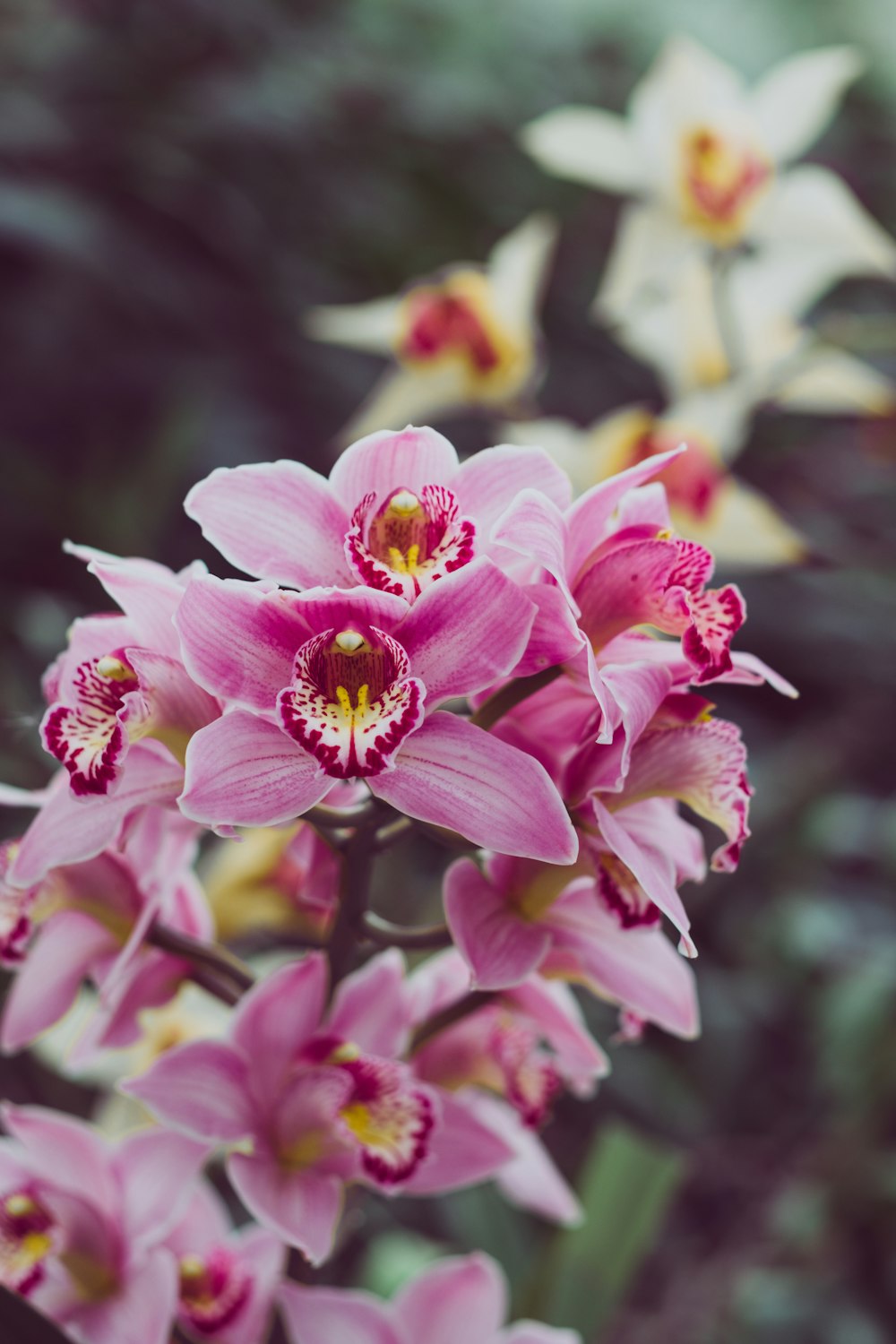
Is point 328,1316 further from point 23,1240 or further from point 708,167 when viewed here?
point 708,167

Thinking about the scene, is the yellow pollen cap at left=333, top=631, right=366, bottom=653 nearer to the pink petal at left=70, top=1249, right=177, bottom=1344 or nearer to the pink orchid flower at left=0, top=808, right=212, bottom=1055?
the pink orchid flower at left=0, top=808, right=212, bottom=1055

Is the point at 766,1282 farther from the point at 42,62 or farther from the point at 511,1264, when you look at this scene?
the point at 42,62

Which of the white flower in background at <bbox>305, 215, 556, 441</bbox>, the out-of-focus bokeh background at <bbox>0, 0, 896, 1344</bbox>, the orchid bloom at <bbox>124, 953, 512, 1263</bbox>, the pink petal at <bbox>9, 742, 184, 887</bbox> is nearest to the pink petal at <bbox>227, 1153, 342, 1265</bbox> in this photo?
the orchid bloom at <bbox>124, 953, 512, 1263</bbox>

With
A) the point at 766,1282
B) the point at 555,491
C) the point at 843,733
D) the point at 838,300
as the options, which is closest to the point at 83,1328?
the point at 555,491

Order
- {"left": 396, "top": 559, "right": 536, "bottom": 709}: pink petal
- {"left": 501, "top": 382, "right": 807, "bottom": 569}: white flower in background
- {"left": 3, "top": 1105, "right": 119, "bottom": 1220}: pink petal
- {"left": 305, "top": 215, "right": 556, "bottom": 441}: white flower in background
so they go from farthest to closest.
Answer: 1. {"left": 305, "top": 215, "right": 556, "bottom": 441}: white flower in background
2. {"left": 501, "top": 382, "right": 807, "bottom": 569}: white flower in background
3. {"left": 3, "top": 1105, "right": 119, "bottom": 1220}: pink petal
4. {"left": 396, "top": 559, "right": 536, "bottom": 709}: pink petal

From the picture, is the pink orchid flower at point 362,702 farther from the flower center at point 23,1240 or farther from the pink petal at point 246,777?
the flower center at point 23,1240

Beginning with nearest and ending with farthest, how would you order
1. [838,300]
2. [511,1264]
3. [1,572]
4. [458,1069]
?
[458,1069] < [511,1264] < [1,572] < [838,300]
